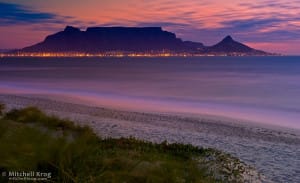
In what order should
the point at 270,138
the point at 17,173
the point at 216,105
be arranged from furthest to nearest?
the point at 216,105 → the point at 270,138 → the point at 17,173

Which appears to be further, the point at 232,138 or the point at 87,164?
the point at 232,138

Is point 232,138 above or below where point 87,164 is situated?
below

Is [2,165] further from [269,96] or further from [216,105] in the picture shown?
[269,96]

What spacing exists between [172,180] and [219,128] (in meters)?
11.4

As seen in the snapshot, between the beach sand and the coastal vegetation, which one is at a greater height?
the coastal vegetation

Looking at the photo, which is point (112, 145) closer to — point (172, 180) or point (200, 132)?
point (172, 180)

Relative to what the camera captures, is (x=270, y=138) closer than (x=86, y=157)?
No

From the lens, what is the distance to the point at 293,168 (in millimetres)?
10359

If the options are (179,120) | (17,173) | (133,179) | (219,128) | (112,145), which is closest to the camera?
(17,173)

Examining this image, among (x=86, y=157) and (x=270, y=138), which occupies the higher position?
(x=86, y=157)

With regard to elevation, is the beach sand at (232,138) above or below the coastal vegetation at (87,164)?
below

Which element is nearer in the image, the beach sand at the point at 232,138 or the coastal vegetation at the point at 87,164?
the coastal vegetation at the point at 87,164

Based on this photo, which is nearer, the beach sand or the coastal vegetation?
the coastal vegetation

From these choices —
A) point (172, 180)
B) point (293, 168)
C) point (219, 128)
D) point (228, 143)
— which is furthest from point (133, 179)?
point (219, 128)
